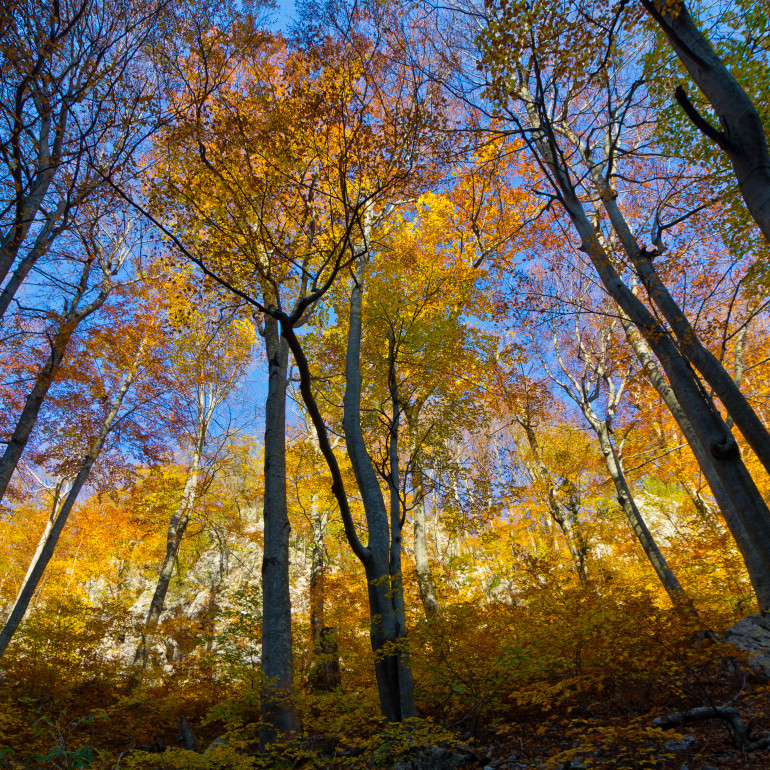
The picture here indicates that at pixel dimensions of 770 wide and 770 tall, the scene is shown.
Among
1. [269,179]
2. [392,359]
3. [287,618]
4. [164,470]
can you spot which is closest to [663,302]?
[392,359]

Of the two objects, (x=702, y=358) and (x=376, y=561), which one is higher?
(x=702, y=358)

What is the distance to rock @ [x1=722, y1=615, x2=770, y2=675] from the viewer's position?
12.8 ft

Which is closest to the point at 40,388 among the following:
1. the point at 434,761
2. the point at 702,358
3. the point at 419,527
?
the point at 434,761

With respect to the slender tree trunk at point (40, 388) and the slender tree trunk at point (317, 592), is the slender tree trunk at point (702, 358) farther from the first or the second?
the slender tree trunk at point (40, 388)

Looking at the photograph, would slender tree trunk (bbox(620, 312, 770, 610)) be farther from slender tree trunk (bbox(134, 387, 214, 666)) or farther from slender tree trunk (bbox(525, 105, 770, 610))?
slender tree trunk (bbox(134, 387, 214, 666))

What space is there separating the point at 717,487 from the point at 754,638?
183 centimetres

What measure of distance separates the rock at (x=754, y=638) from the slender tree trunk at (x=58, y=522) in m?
10.2

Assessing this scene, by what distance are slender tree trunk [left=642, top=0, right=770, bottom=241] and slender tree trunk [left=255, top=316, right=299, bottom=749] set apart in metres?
5.26

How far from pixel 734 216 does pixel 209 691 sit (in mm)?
11790

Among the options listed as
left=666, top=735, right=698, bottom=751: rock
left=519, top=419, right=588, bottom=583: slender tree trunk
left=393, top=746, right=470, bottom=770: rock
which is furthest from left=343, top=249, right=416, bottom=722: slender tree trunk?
left=519, top=419, right=588, bottom=583: slender tree trunk

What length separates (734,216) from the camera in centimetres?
615

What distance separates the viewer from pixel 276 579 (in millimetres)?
4938

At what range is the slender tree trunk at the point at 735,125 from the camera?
2.30 meters

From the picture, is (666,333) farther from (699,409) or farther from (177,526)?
(177,526)
